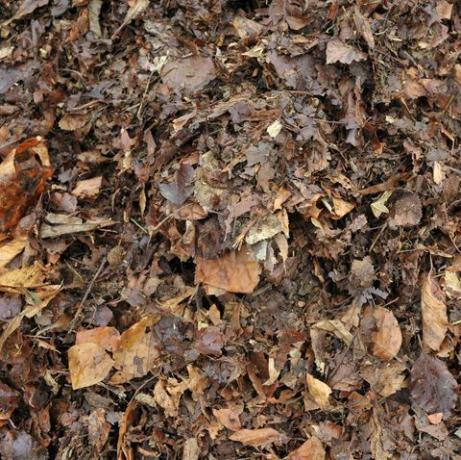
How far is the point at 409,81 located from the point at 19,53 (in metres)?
2.03

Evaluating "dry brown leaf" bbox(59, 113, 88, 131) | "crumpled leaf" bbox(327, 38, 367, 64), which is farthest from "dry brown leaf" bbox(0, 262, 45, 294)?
"crumpled leaf" bbox(327, 38, 367, 64)

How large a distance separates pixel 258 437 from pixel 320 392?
342 mm

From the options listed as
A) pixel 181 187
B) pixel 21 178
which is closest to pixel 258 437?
pixel 181 187

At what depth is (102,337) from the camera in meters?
2.74

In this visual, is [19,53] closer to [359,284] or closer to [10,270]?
[10,270]

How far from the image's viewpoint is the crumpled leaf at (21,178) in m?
2.82

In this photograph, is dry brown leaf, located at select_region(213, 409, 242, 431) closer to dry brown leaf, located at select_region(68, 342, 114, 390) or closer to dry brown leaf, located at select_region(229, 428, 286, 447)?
dry brown leaf, located at select_region(229, 428, 286, 447)

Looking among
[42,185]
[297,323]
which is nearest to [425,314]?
[297,323]

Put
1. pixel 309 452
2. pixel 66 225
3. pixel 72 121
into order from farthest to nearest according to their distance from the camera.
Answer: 1. pixel 72 121
2. pixel 66 225
3. pixel 309 452

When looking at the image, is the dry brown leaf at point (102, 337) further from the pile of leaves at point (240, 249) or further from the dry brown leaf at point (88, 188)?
the dry brown leaf at point (88, 188)

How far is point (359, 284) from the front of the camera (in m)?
2.72

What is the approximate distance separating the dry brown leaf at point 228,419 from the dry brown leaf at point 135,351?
374 mm

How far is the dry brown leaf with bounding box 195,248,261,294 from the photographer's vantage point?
263 centimetres

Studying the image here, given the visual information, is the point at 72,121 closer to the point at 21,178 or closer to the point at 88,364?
the point at 21,178
